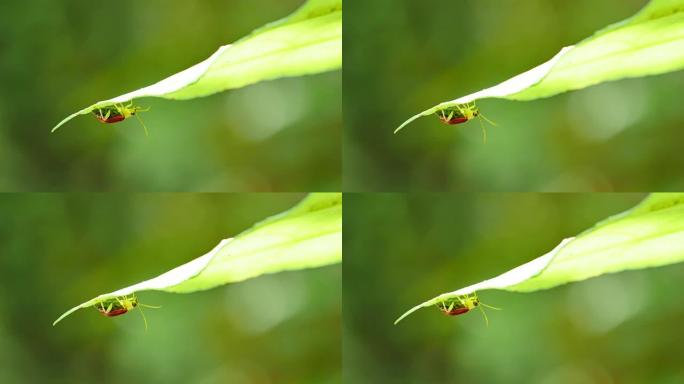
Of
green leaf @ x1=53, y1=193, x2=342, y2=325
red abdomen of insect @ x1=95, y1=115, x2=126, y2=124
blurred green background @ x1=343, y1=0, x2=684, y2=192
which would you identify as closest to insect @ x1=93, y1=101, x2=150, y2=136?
red abdomen of insect @ x1=95, y1=115, x2=126, y2=124

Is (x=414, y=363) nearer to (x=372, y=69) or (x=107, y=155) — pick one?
(x=372, y=69)

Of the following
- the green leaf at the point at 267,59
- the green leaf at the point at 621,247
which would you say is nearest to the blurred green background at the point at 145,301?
the green leaf at the point at 267,59

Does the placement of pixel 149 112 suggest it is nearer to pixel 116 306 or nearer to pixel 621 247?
pixel 116 306

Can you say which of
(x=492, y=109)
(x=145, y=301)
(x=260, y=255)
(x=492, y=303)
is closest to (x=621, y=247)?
(x=492, y=303)

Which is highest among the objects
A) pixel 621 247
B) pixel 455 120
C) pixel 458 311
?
pixel 455 120

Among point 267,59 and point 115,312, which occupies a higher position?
point 267,59

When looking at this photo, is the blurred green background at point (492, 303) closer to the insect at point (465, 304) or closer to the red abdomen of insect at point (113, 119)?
the insect at point (465, 304)

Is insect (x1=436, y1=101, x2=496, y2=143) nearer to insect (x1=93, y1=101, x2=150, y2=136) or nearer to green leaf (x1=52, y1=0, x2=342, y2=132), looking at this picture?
green leaf (x1=52, y1=0, x2=342, y2=132)
